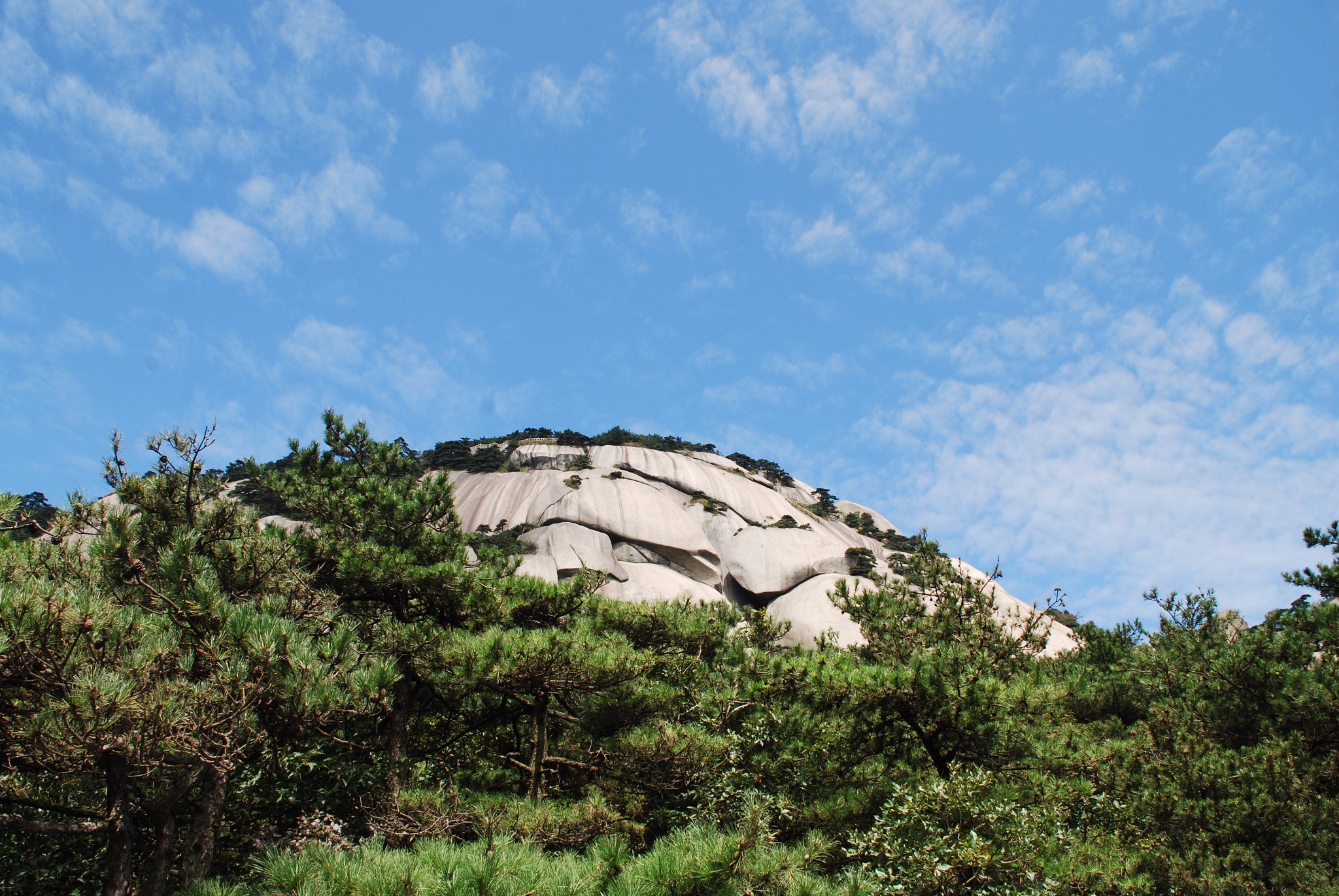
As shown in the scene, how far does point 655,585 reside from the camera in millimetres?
31797

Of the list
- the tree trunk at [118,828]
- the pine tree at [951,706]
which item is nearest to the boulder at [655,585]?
the pine tree at [951,706]

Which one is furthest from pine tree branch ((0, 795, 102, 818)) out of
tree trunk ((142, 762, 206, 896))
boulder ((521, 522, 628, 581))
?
boulder ((521, 522, 628, 581))

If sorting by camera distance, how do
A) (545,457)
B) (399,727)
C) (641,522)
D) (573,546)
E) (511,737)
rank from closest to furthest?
(399,727) < (511,737) < (573,546) < (641,522) < (545,457)

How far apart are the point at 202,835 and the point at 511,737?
437cm

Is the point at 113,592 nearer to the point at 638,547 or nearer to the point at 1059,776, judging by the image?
the point at 1059,776

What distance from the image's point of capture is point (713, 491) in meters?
42.8

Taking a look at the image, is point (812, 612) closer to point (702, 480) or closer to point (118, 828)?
point (702, 480)

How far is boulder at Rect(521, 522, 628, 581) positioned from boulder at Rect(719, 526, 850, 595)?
5955 millimetres

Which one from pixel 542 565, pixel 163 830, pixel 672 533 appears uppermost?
pixel 672 533

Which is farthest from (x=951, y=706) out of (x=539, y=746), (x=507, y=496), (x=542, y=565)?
(x=507, y=496)

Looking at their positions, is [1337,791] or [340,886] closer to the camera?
[340,886]

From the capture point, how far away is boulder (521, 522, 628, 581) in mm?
32250

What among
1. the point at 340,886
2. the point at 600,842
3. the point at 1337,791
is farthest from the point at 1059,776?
the point at 340,886

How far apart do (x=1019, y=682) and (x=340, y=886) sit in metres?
5.69
